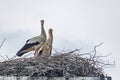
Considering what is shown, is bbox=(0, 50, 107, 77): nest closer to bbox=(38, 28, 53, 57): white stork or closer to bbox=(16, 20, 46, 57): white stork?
bbox=(38, 28, 53, 57): white stork

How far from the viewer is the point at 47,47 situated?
40.4 ft

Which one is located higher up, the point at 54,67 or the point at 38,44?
the point at 38,44

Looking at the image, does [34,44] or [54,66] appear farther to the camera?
[34,44]

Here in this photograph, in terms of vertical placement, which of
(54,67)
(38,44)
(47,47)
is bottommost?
(54,67)

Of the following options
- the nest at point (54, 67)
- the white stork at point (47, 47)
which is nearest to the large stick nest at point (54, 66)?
the nest at point (54, 67)

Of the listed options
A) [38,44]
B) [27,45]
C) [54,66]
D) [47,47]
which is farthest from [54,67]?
[27,45]

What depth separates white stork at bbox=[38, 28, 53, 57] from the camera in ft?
40.1

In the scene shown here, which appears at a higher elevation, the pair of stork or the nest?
the pair of stork

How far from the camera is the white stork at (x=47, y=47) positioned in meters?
12.2

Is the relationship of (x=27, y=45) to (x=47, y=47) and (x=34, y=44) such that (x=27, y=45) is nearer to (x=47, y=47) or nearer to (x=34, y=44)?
(x=34, y=44)

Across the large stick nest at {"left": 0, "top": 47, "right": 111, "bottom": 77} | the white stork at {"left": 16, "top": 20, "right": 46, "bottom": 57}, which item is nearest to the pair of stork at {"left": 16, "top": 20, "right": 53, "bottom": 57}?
the white stork at {"left": 16, "top": 20, "right": 46, "bottom": 57}

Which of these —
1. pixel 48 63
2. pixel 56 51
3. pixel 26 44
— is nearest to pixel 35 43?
pixel 26 44

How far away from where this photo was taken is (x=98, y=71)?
36.5 ft

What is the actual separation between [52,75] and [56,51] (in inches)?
50.7
